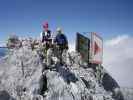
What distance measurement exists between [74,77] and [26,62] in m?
4.48

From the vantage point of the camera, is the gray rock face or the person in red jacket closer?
the gray rock face

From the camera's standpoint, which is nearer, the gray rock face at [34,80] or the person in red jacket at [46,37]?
the gray rock face at [34,80]

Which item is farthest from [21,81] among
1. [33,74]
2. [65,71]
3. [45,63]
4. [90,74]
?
[90,74]

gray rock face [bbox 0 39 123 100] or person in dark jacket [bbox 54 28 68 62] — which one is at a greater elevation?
person in dark jacket [bbox 54 28 68 62]

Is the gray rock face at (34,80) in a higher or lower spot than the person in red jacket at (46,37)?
lower

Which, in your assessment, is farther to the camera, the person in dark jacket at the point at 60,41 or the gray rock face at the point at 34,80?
the person in dark jacket at the point at 60,41

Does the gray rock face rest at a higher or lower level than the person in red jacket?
lower

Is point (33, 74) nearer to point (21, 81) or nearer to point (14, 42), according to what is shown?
point (21, 81)

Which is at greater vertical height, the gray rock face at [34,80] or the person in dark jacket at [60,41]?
the person in dark jacket at [60,41]

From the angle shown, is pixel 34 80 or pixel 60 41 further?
pixel 60 41

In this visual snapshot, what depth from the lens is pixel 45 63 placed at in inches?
900

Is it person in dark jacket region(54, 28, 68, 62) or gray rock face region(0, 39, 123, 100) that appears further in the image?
person in dark jacket region(54, 28, 68, 62)

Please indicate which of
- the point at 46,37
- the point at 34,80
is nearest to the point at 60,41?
the point at 46,37

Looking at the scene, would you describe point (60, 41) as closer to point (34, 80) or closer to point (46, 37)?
point (46, 37)
